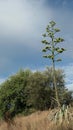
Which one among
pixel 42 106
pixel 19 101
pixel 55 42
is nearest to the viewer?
pixel 55 42

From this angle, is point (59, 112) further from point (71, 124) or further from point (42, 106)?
point (42, 106)

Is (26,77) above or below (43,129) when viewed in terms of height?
above

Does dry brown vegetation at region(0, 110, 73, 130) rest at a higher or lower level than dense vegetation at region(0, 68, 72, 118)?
lower

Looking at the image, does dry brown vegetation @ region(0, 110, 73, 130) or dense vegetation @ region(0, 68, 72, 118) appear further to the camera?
dense vegetation @ region(0, 68, 72, 118)

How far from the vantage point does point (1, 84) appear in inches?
3017

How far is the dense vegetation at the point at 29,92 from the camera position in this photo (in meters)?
62.3

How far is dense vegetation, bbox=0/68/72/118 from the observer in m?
62.3

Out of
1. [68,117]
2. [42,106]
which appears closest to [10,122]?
[68,117]

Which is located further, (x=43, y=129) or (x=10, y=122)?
(x=10, y=122)

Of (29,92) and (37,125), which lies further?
(29,92)

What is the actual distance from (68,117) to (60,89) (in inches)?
1719

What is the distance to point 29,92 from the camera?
66.4 m

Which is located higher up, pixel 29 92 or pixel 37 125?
pixel 29 92

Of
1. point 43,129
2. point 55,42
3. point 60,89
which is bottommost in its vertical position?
point 43,129
